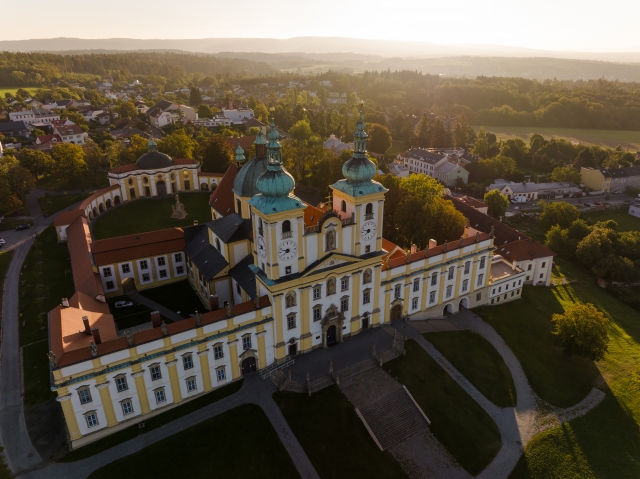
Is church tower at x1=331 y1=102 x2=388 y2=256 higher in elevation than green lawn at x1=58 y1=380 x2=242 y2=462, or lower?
higher

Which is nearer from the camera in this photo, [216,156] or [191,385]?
[191,385]

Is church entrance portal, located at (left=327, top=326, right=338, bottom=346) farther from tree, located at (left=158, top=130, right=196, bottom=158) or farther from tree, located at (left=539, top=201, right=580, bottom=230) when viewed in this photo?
tree, located at (left=158, top=130, right=196, bottom=158)

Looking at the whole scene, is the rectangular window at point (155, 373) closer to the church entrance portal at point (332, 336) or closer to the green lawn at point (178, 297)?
the green lawn at point (178, 297)

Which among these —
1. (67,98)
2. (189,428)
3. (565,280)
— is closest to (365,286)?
(189,428)

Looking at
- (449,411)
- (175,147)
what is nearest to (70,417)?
(449,411)

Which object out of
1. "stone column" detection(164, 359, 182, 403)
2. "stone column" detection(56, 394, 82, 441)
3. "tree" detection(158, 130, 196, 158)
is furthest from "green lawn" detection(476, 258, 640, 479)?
"tree" detection(158, 130, 196, 158)

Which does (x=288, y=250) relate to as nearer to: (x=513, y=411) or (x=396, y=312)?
(x=396, y=312)

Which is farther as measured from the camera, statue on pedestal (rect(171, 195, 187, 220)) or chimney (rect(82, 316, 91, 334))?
statue on pedestal (rect(171, 195, 187, 220))

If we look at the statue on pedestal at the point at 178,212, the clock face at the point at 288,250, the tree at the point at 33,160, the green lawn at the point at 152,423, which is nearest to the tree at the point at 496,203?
the statue on pedestal at the point at 178,212
